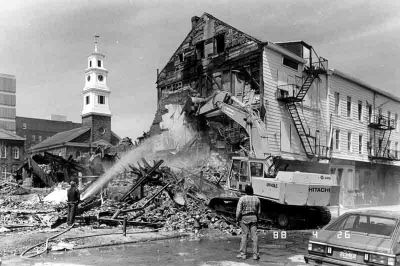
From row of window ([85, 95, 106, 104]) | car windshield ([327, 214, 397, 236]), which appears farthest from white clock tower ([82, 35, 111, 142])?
car windshield ([327, 214, 397, 236])

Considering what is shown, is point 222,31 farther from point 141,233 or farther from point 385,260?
point 385,260

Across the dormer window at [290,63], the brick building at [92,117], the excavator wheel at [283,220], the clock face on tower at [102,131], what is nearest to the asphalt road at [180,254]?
the excavator wheel at [283,220]

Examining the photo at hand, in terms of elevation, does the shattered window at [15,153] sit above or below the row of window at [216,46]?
below

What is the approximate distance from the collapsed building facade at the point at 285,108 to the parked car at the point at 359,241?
12.4m

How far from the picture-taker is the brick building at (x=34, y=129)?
113875 mm

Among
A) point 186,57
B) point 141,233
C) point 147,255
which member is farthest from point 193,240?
point 186,57

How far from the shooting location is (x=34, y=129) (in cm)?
11600

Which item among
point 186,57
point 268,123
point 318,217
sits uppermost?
point 186,57

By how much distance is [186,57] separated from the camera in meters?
31.4

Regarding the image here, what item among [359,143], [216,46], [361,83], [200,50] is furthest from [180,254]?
[359,143]

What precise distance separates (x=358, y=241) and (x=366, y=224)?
710mm

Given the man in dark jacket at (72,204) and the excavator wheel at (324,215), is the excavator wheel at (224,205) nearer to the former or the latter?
the excavator wheel at (324,215)

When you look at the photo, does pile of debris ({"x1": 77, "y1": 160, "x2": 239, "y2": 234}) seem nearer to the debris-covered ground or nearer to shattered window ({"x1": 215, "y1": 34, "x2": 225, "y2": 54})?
the debris-covered ground

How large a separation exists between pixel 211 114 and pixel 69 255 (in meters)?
12.3
